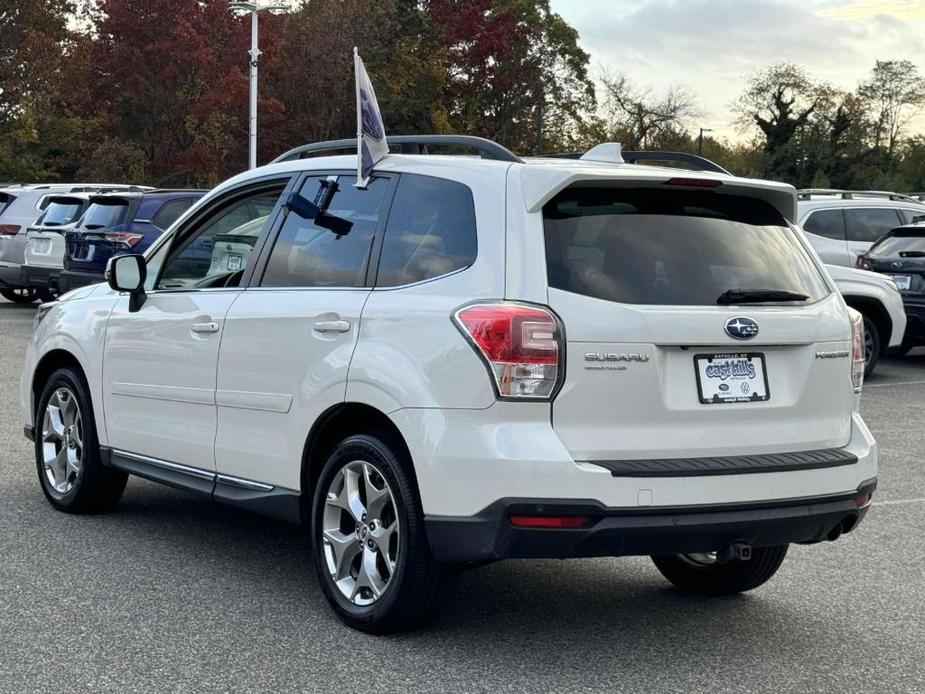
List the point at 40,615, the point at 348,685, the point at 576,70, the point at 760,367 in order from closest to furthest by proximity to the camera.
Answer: the point at 348,685
the point at 760,367
the point at 40,615
the point at 576,70

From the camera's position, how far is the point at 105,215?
57.2ft

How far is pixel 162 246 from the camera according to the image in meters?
6.65

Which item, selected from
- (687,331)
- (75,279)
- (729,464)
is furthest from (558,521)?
(75,279)

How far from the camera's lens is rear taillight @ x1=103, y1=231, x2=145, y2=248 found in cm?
1681

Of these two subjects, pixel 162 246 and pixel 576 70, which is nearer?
pixel 162 246

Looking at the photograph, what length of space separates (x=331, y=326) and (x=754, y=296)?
5.09 feet

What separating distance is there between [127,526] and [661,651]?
3023 millimetres

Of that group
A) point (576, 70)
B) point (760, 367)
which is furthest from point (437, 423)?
point (576, 70)

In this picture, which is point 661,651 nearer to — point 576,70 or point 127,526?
point 127,526

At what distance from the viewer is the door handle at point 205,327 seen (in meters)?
5.90

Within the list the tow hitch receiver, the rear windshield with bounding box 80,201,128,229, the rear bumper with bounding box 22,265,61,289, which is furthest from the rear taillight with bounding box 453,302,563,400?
the rear bumper with bounding box 22,265,61,289

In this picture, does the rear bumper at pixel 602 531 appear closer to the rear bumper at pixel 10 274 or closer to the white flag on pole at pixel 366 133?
the white flag on pole at pixel 366 133

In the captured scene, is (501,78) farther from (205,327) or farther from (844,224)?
(205,327)

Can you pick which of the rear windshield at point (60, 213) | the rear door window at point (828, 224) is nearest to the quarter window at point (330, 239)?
the rear door window at point (828, 224)
